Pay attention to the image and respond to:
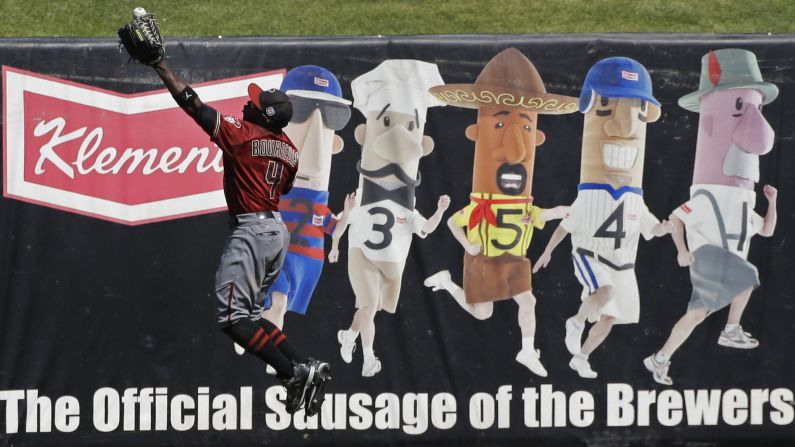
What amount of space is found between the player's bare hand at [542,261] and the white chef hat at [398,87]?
3.79 feet

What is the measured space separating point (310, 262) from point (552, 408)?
181 cm

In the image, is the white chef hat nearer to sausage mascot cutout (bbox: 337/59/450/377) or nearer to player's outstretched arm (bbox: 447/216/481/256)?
sausage mascot cutout (bbox: 337/59/450/377)

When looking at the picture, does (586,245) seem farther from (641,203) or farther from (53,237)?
(53,237)

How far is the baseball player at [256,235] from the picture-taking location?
517 cm

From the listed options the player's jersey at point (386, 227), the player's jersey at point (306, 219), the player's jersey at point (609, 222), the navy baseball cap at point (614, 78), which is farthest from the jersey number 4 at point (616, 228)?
the player's jersey at point (306, 219)

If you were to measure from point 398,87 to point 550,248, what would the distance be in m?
1.42

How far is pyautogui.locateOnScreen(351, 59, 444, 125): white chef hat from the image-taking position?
6.41 meters

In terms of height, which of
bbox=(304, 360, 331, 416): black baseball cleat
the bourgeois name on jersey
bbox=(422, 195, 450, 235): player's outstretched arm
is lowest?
bbox=(304, 360, 331, 416): black baseball cleat

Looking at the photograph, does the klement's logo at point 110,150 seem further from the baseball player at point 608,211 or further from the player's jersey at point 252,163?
the baseball player at point 608,211

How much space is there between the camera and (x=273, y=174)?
17.5 ft

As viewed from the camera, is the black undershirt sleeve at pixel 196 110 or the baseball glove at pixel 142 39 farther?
the black undershirt sleeve at pixel 196 110

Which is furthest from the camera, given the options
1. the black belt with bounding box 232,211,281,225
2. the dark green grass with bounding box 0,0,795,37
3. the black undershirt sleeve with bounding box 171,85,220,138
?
the dark green grass with bounding box 0,0,795,37

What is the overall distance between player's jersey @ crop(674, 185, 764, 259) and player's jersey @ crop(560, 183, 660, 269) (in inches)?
9.8

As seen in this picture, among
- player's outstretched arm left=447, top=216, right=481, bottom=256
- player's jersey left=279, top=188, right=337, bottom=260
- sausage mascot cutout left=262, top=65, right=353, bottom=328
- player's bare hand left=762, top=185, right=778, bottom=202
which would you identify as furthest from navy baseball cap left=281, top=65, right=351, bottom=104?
player's bare hand left=762, top=185, right=778, bottom=202
